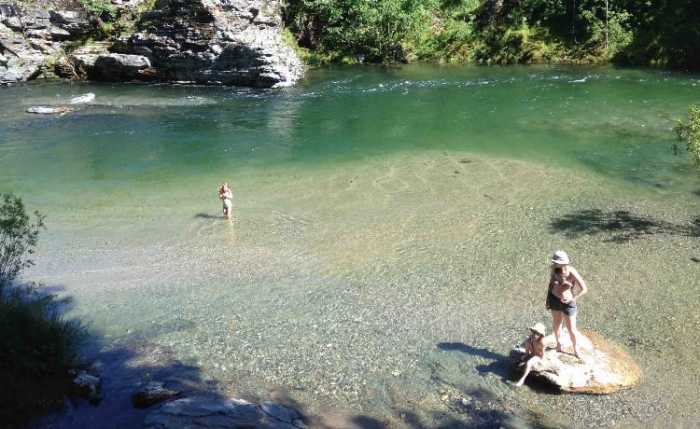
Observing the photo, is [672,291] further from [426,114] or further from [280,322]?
[426,114]

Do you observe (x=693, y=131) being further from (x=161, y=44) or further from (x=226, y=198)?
(x=161, y=44)

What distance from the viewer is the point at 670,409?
9188mm

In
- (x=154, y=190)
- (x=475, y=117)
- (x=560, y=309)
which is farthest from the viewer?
(x=475, y=117)

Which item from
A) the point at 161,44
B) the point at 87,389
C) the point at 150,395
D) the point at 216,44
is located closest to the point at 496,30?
the point at 216,44

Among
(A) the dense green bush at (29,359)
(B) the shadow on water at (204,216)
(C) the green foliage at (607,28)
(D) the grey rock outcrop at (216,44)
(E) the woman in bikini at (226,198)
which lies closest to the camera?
(A) the dense green bush at (29,359)

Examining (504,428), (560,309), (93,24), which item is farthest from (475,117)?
(93,24)

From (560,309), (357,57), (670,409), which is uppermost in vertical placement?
(357,57)

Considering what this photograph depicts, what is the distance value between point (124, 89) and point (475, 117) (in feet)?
73.2

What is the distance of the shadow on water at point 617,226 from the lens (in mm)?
15047

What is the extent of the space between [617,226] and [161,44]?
102 feet

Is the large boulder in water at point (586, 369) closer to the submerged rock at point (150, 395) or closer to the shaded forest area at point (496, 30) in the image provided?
the submerged rock at point (150, 395)

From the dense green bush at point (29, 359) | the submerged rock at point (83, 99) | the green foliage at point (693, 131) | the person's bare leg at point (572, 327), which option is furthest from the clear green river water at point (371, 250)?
the submerged rock at point (83, 99)

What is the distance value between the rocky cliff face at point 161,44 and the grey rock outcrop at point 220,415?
1156 inches

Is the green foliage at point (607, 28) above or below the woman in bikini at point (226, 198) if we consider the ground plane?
above
